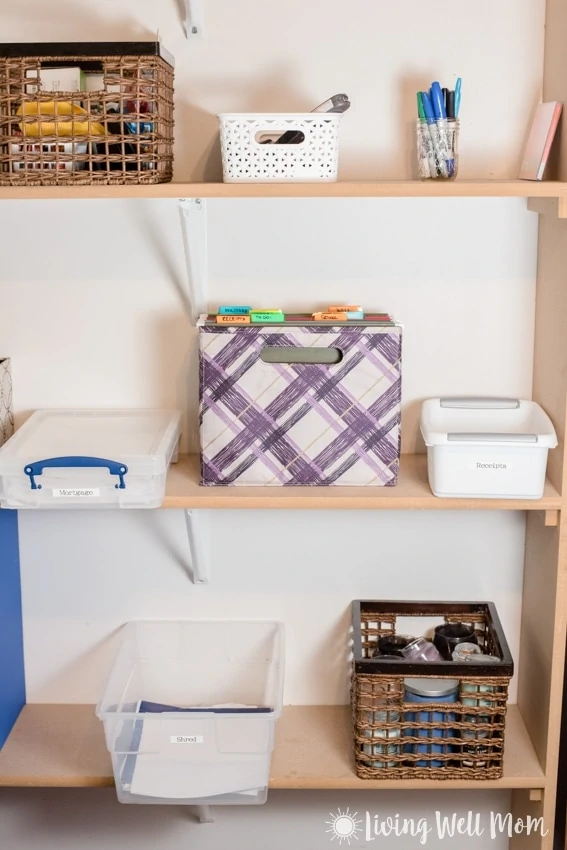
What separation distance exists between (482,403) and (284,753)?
68 cm

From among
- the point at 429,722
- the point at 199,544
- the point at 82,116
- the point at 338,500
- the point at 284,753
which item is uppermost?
the point at 82,116

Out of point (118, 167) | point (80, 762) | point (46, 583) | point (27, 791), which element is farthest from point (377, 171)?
point (27, 791)

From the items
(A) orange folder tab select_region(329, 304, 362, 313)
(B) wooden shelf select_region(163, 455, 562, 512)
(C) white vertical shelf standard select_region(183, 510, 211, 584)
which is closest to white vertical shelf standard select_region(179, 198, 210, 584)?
(C) white vertical shelf standard select_region(183, 510, 211, 584)

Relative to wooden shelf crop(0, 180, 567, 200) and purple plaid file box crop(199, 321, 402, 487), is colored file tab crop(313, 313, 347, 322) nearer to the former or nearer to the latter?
purple plaid file box crop(199, 321, 402, 487)

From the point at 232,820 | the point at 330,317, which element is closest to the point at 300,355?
the point at 330,317

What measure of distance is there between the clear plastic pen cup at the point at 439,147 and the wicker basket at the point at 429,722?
2.52ft

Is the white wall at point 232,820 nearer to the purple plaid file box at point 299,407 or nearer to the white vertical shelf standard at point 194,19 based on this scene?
the purple plaid file box at point 299,407

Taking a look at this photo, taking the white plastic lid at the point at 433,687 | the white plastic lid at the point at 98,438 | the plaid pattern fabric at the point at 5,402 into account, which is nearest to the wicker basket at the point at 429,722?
the white plastic lid at the point at 433,687

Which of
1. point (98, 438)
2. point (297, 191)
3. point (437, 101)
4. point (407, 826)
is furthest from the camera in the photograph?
point (407, 826)

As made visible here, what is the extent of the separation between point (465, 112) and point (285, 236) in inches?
13.9

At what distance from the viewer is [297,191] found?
1.46 metres

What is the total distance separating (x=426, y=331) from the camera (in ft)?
5.74

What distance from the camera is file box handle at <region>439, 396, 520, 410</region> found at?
1.72 m

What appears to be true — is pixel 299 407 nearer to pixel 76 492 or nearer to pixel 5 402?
pixel 76 492
